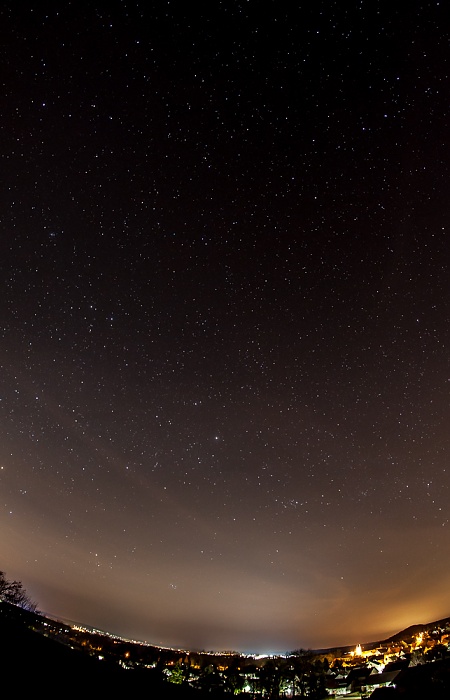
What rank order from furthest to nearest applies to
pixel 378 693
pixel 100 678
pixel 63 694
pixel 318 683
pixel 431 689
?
pixel 318 683, pixel 378 693, pixel 431 689, pixel 100 678, pixel 63 694

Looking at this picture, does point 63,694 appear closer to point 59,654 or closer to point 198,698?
point 59,654

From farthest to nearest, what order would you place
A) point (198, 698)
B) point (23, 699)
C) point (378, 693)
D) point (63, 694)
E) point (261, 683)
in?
point (261, 683) → point (378, 693) → point (198, 698) → point (63, 694) → point (23, 699)

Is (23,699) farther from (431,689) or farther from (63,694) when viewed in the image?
(431,689)

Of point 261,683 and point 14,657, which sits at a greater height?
point 14,657

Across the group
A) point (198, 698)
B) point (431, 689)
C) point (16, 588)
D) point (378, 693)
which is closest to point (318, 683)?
point (378, 693)

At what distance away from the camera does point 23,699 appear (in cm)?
641

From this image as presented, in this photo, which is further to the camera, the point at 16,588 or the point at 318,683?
the point at 16,588

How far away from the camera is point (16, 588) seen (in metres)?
57.3

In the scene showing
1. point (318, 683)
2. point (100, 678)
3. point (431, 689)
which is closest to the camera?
point (100, 678)

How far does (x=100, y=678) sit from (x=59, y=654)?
1.04 meters

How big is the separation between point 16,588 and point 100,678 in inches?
2342

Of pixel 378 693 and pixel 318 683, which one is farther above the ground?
pixel 378 693

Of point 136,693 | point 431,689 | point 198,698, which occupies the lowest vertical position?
point 431,689

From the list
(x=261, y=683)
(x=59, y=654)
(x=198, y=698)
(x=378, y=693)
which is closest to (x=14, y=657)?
(x=59, y=654)
